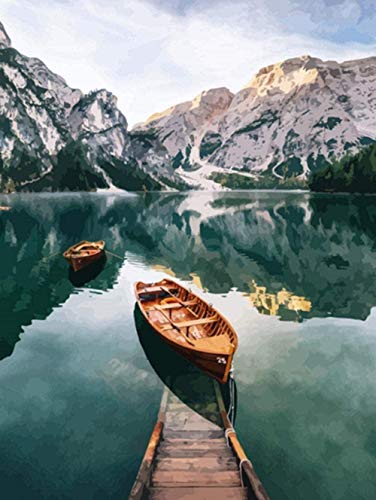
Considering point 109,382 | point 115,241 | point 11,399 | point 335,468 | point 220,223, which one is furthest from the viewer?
point 220,223

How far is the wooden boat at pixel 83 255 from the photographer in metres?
47.6

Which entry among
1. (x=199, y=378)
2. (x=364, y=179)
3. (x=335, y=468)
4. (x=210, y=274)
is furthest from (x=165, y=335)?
(x=364, y=179)

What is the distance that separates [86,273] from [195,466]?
128 feet

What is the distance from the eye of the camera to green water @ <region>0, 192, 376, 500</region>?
1534 cm

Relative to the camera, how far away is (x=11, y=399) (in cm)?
2042

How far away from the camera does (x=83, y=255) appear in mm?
48594

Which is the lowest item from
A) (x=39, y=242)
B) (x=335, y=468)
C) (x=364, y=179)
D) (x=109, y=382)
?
(x=39, y=242)

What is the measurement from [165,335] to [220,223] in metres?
81.1

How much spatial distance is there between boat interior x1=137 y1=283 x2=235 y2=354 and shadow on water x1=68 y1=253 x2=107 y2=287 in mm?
13737

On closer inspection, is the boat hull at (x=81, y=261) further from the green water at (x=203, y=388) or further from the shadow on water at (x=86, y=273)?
the green water at (x=203, y=388)

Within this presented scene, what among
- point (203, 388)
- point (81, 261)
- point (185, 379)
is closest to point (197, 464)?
point (203, 388)

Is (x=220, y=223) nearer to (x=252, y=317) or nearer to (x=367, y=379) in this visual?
(x=252, y=317)

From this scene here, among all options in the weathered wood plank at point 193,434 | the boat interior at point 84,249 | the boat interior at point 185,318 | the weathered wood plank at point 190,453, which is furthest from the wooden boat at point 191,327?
the boat interior at point 84,249

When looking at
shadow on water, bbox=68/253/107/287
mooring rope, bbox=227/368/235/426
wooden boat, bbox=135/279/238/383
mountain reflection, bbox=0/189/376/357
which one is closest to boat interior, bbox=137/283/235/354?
wooden boat, bbox=135/279/238/383
